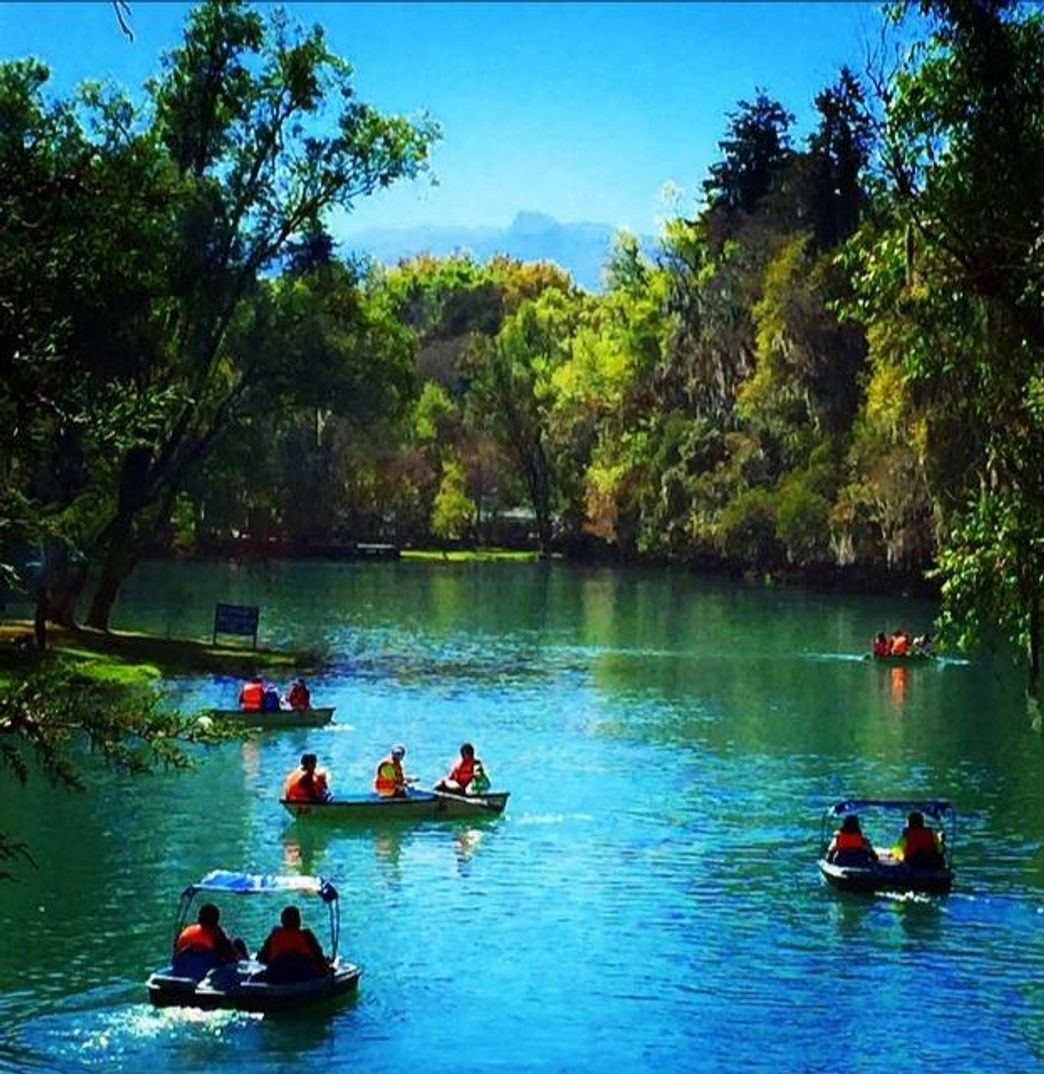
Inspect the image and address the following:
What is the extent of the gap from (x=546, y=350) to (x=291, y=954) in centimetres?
10990

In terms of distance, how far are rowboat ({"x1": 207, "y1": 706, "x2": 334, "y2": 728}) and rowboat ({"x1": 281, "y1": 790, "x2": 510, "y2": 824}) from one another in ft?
32.2

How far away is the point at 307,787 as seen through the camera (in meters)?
33.6

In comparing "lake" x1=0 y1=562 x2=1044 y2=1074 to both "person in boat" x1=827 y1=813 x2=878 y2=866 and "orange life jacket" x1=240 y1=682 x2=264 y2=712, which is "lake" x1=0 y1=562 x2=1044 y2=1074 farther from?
"orange life jacket" x1=240 y1=682 x2=264 y2=712

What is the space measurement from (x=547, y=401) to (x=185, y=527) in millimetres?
57979

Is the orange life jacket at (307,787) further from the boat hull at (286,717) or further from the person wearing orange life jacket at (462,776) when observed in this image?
the boat hull at (286,717)

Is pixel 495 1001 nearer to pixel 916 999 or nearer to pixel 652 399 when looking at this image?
pixel 916 999

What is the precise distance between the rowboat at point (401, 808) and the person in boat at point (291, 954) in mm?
10684

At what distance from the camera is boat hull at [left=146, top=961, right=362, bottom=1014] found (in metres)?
22.4

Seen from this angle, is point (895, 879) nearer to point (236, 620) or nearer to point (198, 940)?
point (198, 940)

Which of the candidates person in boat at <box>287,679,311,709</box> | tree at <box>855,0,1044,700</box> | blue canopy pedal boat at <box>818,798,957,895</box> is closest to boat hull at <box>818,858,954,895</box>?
blue canopy pedal boat at <box>818,798,957,895</box>

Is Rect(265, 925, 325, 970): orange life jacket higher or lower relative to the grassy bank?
lower

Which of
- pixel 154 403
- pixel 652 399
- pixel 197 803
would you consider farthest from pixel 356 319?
pixel 652 399

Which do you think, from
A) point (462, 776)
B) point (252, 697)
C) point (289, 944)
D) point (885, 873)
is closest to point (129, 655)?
point (252, 697)

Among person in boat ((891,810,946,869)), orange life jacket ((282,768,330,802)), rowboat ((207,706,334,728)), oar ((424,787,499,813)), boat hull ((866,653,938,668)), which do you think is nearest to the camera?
person in boat ((891,810,946,869))
